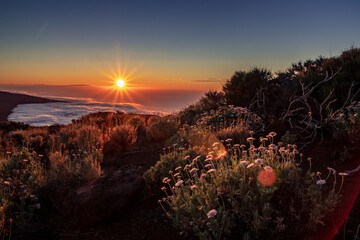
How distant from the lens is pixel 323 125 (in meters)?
5.41

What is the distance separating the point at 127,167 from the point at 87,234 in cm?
236

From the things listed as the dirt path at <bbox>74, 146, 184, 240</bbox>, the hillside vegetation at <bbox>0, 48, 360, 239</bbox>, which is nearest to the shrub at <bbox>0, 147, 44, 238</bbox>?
the hillside vegetation at <bbox>0, 48, 360, 239</bbox>

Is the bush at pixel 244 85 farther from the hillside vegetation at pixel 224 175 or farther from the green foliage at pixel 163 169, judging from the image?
the green foliage at pixel 163 169

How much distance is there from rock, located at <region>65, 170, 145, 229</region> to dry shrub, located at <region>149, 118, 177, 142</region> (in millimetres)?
4370

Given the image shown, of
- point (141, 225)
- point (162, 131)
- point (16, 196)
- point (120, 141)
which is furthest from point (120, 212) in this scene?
point (162, 131)

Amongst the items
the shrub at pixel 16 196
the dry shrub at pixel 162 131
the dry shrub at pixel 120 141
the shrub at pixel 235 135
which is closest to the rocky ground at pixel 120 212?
the shrub at pixel 16 196

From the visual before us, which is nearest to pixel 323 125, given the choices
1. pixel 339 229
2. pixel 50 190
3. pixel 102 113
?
pixel 339 229

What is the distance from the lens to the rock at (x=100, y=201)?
143 inches

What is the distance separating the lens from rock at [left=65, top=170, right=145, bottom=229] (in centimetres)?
362

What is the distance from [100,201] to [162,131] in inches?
197

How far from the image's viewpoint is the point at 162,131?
8570 mm

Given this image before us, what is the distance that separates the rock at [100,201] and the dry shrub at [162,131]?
4.37m

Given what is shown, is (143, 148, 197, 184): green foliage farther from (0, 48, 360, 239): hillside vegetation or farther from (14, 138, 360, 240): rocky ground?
(14, 138, 360, 240): rocky ground

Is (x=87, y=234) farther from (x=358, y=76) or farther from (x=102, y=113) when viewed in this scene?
(x=102, y=113)
